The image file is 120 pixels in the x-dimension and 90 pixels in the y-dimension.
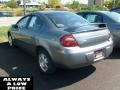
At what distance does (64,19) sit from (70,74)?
146 centimetres

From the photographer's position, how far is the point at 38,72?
6555 millimetres

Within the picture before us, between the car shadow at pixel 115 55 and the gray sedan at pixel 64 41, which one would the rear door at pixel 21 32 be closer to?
the gray sedan at pixel 64 41

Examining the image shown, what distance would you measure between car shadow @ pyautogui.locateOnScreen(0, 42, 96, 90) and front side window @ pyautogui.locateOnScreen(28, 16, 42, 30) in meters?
1.10

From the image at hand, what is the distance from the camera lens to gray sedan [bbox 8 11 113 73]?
5.54m

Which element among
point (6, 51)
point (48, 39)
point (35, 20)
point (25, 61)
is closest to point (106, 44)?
point (48, 39)

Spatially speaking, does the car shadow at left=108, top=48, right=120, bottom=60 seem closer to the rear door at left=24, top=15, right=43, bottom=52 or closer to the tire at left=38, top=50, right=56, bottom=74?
the tire at left=38, top=50, right=56, bottom=74

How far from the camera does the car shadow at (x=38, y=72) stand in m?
5.76

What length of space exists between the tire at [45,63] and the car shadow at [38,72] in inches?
6.0

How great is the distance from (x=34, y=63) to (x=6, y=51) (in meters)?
2.01

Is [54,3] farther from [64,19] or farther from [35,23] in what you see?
[64,19]

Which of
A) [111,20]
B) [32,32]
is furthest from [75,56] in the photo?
[111,20]

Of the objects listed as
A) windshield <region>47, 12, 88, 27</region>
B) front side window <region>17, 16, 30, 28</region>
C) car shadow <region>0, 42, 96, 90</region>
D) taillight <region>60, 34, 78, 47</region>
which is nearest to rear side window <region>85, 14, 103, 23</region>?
windshield <region>47, 12, 88, 27</region>

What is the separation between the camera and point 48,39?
5.98m

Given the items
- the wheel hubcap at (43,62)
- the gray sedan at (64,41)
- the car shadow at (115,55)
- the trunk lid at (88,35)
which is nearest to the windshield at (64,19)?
the gray sedan at (64,41)
